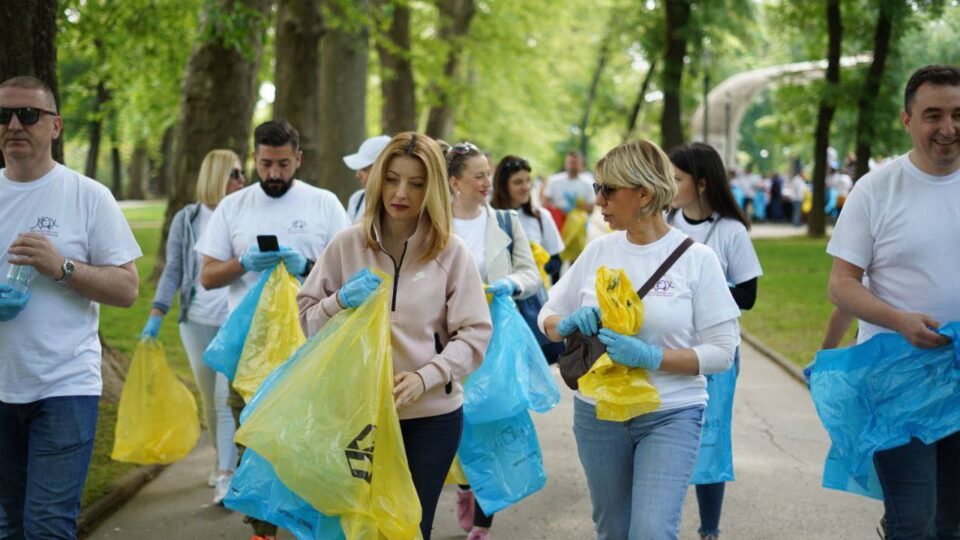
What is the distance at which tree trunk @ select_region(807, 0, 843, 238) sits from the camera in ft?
95.0

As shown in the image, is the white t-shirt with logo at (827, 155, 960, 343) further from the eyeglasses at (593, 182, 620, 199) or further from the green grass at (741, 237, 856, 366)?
the green grass at (741, 237, 856, 366)

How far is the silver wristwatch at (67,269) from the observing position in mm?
4094

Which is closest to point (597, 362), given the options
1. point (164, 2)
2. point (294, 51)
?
point (294, 51)

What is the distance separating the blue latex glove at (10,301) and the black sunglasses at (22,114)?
1.85 ft

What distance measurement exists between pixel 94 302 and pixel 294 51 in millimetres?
10281

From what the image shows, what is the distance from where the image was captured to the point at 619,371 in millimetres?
4234

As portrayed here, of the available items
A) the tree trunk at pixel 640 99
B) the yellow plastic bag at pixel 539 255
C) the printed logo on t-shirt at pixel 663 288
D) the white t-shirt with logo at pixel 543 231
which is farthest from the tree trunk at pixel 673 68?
the printed logo on t-shirt at pixel 663 288

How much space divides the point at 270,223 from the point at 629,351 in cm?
273

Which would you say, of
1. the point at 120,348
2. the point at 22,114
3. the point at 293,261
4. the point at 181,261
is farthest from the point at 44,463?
the point at 120,348

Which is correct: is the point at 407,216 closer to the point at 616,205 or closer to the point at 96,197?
the point at 616,205

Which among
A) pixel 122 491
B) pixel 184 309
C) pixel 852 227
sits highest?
pixel 852 227

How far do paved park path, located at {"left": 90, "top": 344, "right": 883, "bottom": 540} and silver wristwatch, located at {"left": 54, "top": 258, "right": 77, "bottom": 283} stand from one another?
269cm

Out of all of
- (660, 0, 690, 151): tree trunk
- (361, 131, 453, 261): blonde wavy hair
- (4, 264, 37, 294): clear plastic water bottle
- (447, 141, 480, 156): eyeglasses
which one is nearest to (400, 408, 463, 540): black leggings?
(361, 131, 453, 261): blonde wavy hair

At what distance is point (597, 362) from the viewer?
4.24 m
